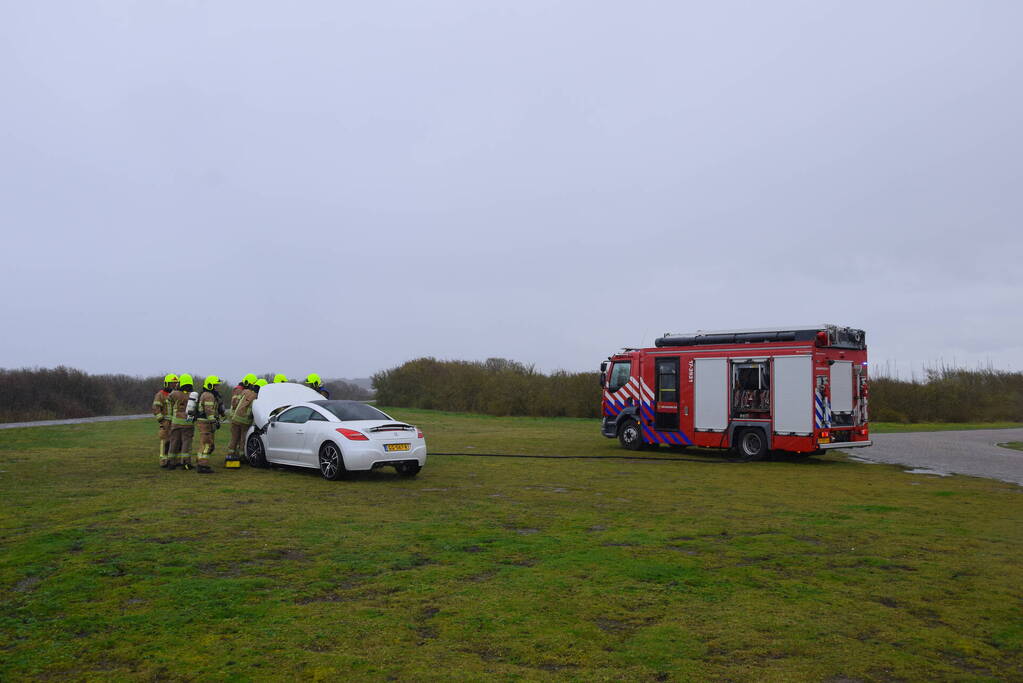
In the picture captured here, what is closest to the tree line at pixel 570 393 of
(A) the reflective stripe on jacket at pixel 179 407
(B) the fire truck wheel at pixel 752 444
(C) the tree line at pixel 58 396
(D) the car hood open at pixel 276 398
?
(C) the tree line at pixel 58 396

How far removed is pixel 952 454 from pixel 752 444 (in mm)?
6506

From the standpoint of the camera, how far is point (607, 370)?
2311 centimetres

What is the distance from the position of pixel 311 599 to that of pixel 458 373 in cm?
4731

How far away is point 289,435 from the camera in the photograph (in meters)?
15.5

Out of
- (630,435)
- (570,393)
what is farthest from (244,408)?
(570,393)

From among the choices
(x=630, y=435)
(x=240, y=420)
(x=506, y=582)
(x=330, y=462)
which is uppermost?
(x=240, y=420)

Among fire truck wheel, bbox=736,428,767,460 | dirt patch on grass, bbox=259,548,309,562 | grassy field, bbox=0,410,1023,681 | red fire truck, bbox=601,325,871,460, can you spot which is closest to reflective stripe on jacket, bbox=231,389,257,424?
grassy field, bbox=0,410,1023,681

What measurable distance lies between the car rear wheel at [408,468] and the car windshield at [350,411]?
38.6 inches

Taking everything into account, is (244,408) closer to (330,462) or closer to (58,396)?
(330,462)

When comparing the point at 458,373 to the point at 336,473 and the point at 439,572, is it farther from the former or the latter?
the point at 439,572

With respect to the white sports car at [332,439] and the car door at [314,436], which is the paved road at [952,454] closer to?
the white sports car at [332,439]

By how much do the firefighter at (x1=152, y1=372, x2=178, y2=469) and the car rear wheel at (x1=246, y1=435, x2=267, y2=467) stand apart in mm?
1605

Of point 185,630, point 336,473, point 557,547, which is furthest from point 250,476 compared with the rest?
point 185,630

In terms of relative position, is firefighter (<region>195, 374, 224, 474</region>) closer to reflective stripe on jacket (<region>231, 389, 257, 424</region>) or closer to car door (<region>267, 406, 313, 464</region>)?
reflective stripe on jacket (<region>231, 389, 257, 424</region>)
